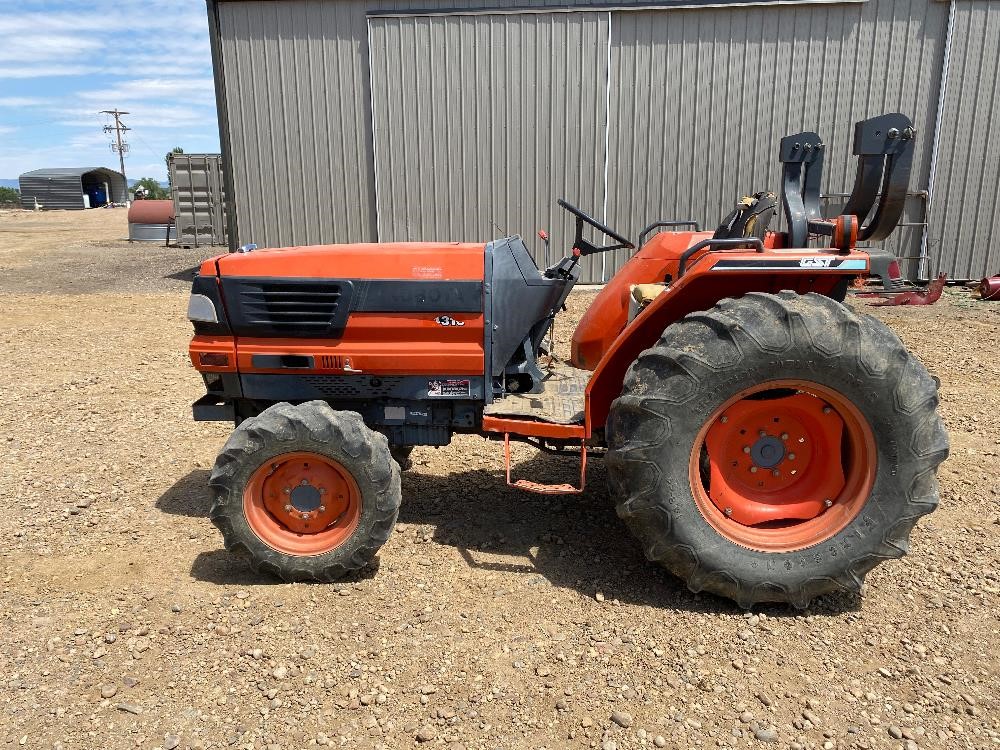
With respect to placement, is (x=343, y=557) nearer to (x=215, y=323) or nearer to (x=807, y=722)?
(x=215, y=323)

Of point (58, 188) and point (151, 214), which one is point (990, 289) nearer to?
point (151, 214)

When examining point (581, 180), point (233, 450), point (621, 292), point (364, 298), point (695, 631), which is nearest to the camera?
point (695, 631)

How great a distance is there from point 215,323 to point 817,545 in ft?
9.07

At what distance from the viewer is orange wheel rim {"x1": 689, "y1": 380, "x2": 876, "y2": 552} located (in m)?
2.87

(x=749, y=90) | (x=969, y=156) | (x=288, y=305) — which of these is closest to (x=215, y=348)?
(x=288, y=305)

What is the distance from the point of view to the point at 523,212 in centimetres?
1048

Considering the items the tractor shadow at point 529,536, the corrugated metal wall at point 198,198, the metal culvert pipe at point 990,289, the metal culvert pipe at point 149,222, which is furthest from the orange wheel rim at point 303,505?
the metal culvert pipe at point 149,222

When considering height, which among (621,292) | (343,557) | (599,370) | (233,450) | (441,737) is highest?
(621,292)

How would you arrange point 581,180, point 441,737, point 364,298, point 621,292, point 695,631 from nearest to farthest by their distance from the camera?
1. point 441,737
2. point 695,631
3. point 364,298
4. point 621,292
5. point 581,180

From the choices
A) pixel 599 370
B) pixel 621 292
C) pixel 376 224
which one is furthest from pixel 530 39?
pixel 599 370

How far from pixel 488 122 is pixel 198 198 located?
10.5 m

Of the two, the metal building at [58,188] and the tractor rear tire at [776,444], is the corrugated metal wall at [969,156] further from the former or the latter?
the metal building at [58,188]

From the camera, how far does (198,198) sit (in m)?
17.8

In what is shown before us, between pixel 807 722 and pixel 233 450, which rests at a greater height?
pixel 233 450
